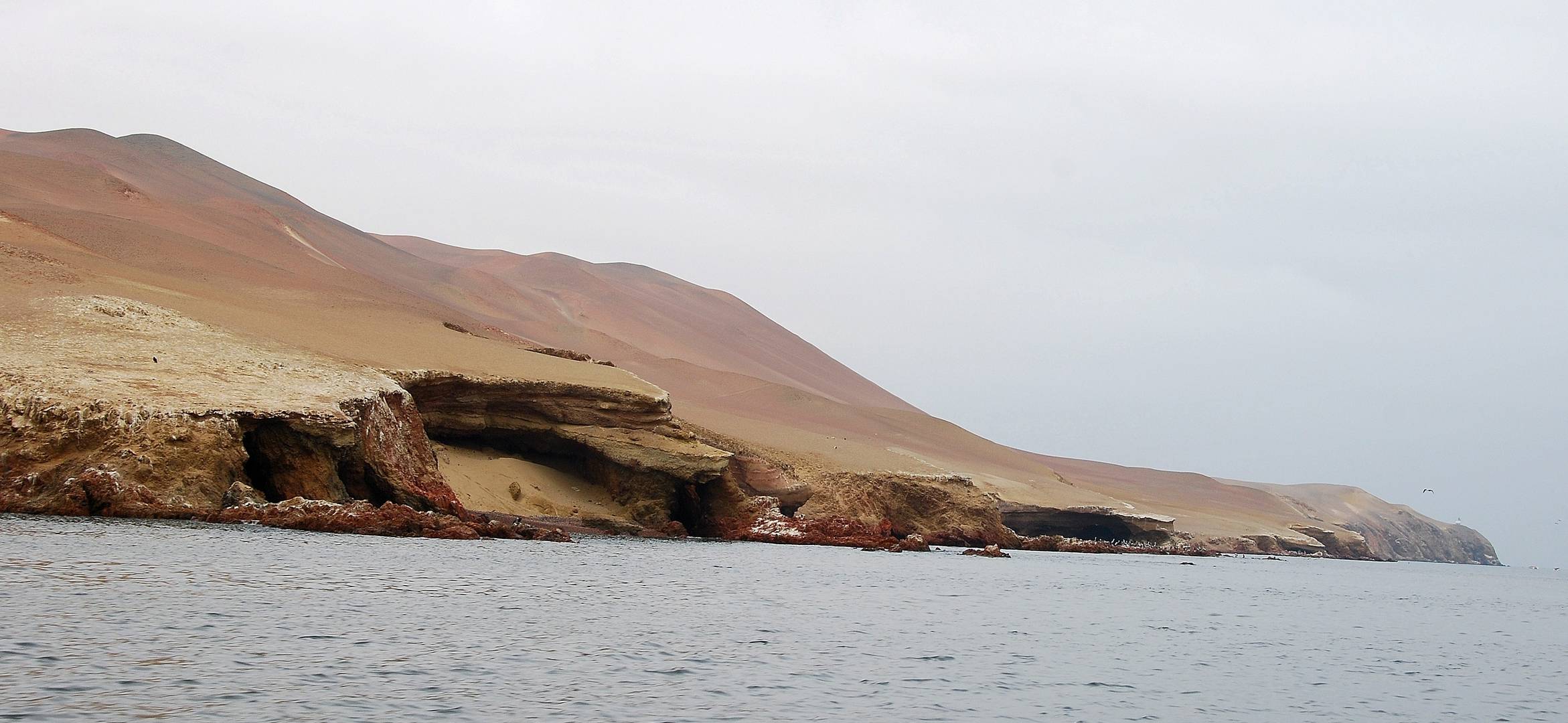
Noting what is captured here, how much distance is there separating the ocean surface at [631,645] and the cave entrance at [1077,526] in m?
47.4

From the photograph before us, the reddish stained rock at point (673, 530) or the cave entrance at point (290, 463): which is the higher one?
the cave entrance at point (290, 463)

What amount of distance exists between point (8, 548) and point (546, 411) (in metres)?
27.1

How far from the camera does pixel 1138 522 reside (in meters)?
81.7

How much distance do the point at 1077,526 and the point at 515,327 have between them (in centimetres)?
7388

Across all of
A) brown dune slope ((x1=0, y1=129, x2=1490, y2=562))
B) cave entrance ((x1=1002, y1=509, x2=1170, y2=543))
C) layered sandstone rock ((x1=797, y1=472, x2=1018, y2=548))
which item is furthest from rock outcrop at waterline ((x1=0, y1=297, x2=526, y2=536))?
cave entrance ((x1=1002, y1=509, x2=1170, y2=543))

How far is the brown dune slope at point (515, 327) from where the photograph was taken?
171 ft

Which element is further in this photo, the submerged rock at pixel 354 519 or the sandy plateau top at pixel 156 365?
the sandy plateau top at pixel 156 365

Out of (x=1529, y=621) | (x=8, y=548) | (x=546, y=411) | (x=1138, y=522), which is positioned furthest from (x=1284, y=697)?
(x=1138, y=522)

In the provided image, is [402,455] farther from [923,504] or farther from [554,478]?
[923,504]

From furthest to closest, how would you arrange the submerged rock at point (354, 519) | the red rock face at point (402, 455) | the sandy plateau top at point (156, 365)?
the red rock face at point (402, 455), the sandy plateau top at point (156, 365), the submerged rock at point (354, 519)

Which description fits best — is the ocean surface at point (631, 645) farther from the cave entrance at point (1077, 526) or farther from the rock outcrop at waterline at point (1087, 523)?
the cave entrance at point (1077, 526)

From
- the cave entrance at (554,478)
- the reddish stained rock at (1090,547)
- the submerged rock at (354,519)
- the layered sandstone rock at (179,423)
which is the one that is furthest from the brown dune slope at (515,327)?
the submerged rock at (354,519)

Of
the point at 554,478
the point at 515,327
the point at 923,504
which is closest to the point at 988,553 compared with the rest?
the point at 923,504

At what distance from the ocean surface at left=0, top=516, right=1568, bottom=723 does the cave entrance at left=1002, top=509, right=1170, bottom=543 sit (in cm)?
4739
